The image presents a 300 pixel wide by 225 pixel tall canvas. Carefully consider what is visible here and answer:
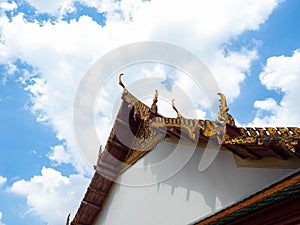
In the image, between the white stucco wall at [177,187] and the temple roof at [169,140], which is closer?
the temple roof at [169,140]

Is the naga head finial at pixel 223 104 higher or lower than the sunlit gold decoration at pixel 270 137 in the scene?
higher

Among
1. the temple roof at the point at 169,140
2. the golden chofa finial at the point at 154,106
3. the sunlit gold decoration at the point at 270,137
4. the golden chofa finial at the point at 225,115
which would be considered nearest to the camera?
the sunlit gold decoration at the point at 270,137

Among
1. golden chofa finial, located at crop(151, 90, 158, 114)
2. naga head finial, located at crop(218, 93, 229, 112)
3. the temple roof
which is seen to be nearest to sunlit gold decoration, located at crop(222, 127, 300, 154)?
the temple roof

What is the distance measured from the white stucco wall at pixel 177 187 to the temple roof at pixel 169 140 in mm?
154

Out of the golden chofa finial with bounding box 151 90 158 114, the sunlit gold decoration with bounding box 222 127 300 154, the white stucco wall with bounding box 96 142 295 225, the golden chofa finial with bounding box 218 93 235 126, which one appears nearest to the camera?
the sunlit gold decoration with bounding box 222 127 300 154

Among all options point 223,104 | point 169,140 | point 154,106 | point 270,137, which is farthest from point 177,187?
point 270,137

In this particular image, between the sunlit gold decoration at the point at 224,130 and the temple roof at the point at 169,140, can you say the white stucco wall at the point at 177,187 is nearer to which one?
the temple roof at the point at 169,140

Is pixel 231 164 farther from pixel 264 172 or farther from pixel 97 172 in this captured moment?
pixel 97 172

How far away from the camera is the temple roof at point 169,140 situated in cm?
446

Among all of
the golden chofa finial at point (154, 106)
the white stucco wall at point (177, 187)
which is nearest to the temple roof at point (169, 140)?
the golden chofa finial at point (154, 106)

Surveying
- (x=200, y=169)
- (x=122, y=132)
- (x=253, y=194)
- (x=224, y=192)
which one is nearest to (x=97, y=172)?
(x=122, y=132)

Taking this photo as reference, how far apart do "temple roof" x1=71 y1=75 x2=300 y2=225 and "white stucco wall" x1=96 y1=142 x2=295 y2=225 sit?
154 millimetres

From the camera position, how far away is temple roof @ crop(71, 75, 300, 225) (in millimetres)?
4465

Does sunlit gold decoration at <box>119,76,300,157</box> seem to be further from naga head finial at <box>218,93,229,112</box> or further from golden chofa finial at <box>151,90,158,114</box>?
golden chofa finial at <box>151,90,158,114</box>
